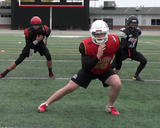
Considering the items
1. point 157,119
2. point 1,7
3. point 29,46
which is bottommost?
point 157,119

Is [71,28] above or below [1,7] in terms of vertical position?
below

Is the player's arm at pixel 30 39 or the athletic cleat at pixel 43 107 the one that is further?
the player's arm at pixel 30 39

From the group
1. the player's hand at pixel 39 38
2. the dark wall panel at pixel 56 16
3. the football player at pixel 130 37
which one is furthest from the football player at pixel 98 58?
the dark wall panel at pixel 56 16

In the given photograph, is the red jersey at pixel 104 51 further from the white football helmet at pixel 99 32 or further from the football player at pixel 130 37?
the football player at pixel 130 37

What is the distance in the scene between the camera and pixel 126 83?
6.56 meters

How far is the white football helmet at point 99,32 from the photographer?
379 centimetres

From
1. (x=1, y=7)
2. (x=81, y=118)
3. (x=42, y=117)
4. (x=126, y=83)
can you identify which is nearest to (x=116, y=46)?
(x=81, y=118)

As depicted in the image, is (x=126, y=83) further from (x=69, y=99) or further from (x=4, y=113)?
(x=4, y=113)

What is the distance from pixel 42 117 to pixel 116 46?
54.6 inches

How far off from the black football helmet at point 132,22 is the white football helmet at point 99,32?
267 cm

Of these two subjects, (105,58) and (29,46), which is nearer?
(105,58)

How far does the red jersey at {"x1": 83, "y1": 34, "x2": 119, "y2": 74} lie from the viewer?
3.91m

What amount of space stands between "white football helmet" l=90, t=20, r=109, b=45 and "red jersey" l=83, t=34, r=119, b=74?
3.0 inches

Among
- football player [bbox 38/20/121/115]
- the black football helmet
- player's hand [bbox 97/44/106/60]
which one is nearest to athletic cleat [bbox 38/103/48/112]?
football player [bbox 38/20/121/115]
